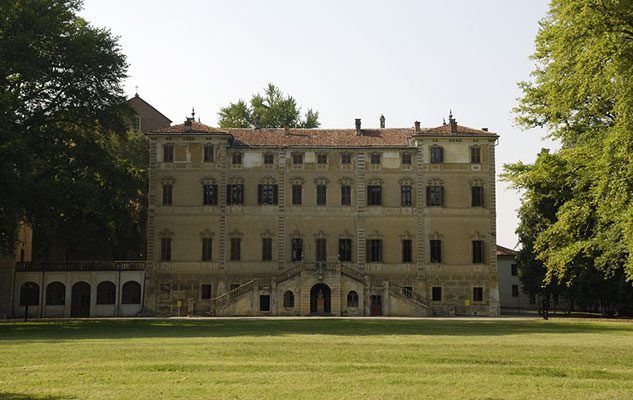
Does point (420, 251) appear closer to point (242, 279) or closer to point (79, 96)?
point (242, 279)

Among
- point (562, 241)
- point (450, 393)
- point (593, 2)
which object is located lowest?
point (450, 393)

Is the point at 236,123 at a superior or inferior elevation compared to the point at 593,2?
superior

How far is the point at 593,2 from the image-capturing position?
21328 mm

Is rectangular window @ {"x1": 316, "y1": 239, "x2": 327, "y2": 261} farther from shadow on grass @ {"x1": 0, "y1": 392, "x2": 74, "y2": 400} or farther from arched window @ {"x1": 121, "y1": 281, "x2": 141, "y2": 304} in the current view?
shadow on grass @ {"x1": 0, "y1": 392, "x2": 74, "y2": 400}

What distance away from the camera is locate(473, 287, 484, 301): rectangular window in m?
→ 51.8

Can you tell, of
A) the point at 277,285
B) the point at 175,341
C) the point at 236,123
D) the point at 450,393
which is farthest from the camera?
the point at 236,123

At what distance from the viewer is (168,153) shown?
52.8 m

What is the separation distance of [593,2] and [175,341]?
648 inches

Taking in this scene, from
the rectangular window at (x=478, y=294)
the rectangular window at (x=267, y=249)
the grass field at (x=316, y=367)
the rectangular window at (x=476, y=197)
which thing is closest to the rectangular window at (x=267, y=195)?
the rectangular window at (x=267, y=249)

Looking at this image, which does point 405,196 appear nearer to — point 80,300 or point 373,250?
point 373,250

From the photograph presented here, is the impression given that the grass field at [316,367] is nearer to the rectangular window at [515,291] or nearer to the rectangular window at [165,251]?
the rectangular window at [165,251]

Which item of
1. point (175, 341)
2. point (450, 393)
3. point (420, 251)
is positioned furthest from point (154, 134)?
point (450, 393)

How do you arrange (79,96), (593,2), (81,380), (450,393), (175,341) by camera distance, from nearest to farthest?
(450,393)
(81,380)
(593,2)
(175,341)
(79,96)

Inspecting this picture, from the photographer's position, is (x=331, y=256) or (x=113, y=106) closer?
(x=113, y=106)
